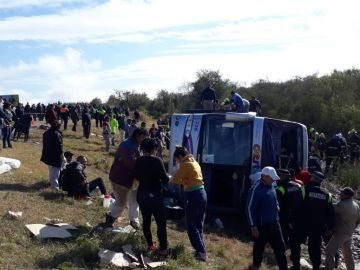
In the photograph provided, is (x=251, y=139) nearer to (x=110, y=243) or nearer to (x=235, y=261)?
(x=235, y=261)

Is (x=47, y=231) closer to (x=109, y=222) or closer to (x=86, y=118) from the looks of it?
(x=109, y=222)

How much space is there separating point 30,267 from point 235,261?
3.55m

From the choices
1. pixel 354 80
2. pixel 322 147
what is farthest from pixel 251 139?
pixel 354 80

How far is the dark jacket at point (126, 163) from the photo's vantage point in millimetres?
8453

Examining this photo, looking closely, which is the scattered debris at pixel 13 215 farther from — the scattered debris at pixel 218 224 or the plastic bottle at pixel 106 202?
the scattered debris at pixel 218 224

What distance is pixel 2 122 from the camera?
55.0ft

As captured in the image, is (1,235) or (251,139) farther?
(251,139)

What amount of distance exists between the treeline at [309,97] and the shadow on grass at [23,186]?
23.8 meters

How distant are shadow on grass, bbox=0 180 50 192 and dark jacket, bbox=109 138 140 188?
11.8 feet

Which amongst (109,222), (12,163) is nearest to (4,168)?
(12,163)

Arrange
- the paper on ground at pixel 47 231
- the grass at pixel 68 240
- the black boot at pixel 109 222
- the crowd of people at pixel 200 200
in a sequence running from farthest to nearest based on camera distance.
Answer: the black boot at pixel 109 222
the paper on ground at pixel 47 231
the crowd of people at pixel 200 200
the grass at pixel 68 240

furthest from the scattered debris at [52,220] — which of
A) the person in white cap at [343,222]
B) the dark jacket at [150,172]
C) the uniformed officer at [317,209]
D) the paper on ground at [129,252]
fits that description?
the person in white cap at [343,222]

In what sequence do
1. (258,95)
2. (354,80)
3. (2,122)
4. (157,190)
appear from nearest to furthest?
(157,190) → (2,122) → (354,80) → (258,95)

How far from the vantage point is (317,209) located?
887 centimetres
